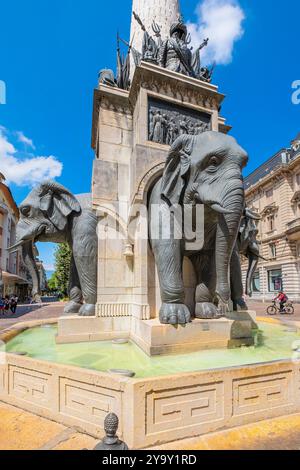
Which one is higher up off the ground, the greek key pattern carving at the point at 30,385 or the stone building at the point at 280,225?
the stone building at the point at 280,225

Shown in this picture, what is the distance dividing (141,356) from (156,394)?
189 cm

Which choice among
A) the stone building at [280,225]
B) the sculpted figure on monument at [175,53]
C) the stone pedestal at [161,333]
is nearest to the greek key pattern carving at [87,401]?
the stone pedestal at [161,333]

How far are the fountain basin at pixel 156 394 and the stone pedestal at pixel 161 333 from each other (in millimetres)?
580

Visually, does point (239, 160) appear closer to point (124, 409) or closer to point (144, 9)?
point (124, 409)

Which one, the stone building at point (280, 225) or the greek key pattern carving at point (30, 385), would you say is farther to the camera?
the stone building at point (280, 225)

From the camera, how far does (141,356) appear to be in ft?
15.1

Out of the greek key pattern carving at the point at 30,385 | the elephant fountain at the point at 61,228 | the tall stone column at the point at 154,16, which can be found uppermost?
the tall stone column at the point at 154,16

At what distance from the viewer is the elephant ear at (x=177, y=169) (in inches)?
193

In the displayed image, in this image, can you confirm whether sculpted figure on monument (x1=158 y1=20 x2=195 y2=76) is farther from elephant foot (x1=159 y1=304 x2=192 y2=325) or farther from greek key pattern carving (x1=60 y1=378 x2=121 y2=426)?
greek key pattern carving (x1=60 y1=378 x2=121 y2=426)

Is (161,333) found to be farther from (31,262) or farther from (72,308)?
(31,262)

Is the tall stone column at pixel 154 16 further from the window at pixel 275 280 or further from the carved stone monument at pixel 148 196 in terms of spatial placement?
the window at pixel 275 280

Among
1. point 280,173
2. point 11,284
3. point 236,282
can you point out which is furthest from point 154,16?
point 11,284

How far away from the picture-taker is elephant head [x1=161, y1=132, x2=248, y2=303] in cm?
438

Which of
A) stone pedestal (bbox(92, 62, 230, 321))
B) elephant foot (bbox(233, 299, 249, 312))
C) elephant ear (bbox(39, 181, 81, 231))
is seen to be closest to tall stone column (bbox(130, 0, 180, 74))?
stone pedestal (bbox(92, 62, 230, 321))
